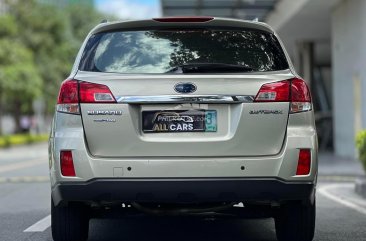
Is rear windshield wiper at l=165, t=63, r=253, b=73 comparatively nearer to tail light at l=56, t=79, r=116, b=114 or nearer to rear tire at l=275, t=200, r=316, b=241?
tail light at l=56, t=79, r=116, b=114

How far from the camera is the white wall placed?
Answer: 16305 millimetres

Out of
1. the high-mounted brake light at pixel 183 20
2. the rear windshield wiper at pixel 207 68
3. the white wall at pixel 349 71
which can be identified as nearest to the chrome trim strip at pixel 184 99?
the rear windshield wiper at pixel 207 68

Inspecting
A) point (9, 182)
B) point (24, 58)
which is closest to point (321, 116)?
point (9, 182)

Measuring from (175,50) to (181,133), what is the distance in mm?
708

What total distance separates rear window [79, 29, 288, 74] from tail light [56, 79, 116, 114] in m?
0.20

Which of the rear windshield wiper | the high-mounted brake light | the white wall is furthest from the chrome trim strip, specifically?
the white wall

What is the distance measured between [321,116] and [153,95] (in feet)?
65.2

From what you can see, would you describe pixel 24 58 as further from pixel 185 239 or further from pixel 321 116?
pixel 185 239

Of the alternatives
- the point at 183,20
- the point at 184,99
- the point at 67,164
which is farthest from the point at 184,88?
the point at 67,164

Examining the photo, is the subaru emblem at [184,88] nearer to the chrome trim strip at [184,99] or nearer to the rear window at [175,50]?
the chrome trim strip at [184,99]

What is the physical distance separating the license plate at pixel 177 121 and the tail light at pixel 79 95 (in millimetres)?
306

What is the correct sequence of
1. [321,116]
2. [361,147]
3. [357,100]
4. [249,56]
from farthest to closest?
[321,116]
[357,100]
[361,147]
[249,56]

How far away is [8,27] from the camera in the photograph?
3966 centimetres

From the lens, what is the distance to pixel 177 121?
467 cm
